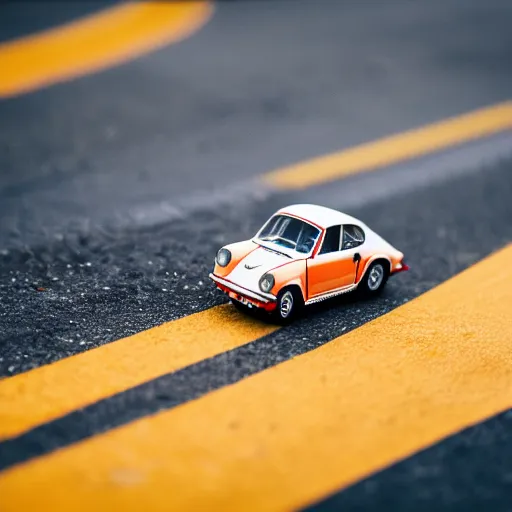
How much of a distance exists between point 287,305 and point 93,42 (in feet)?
40.2

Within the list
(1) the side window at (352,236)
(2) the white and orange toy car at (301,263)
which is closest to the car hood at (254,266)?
(2) the white and orange toy car at (301,263)

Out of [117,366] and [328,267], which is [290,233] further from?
[117,366]

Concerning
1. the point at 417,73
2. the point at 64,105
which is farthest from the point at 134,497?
the point at 417,73

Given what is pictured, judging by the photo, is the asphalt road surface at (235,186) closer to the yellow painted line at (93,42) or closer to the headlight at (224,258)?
the yellow painted line at (93,42)

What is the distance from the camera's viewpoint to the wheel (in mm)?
7832

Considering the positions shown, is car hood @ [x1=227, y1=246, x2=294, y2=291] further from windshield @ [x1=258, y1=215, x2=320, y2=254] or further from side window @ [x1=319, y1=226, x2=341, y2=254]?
side window @ [x1=319, y1=226, x2=341, y2=254]

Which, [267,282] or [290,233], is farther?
[290,233]

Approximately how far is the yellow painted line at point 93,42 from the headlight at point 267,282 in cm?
984

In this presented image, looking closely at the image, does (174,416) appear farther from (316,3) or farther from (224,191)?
(316,3)

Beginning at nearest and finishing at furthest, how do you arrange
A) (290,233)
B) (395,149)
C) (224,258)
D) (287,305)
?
1. (287,305)
2. (224,258)
3. (290,233)
4. (395,149)

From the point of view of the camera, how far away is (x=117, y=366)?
283 inches

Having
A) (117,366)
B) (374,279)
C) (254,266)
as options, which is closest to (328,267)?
(254,266)

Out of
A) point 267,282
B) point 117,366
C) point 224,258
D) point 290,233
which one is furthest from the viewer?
point 290,233

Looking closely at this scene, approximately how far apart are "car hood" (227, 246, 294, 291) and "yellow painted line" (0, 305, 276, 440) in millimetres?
511
